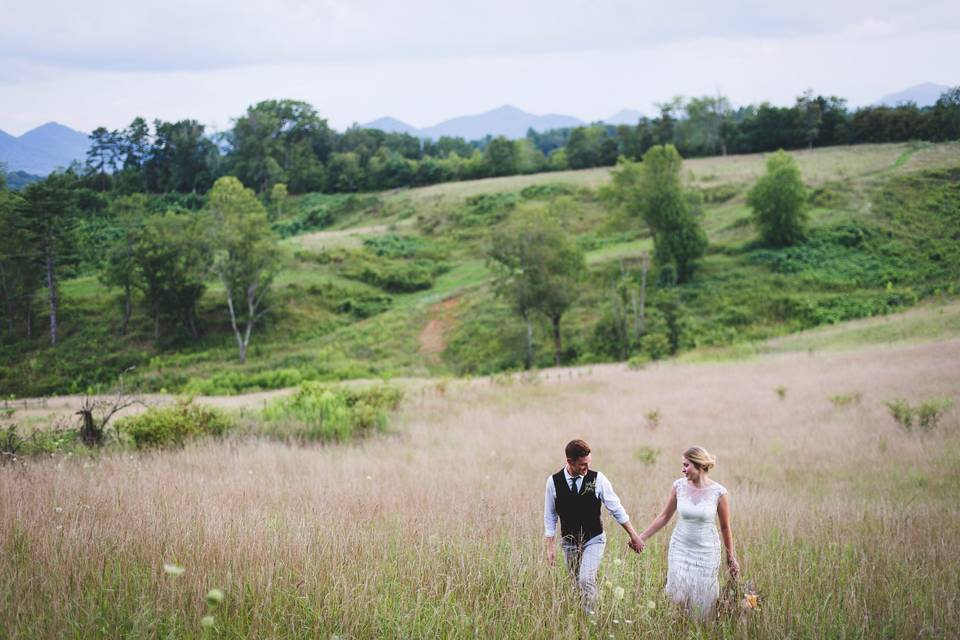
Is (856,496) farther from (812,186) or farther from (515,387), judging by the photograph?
(812,186)

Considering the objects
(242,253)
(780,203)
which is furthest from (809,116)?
(242,253)

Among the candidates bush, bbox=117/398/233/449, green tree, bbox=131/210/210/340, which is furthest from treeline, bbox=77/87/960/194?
bush, bbox=117/398/233/449

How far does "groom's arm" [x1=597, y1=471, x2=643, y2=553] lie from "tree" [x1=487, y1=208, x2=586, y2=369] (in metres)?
38.4

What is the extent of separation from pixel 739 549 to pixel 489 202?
74.7m

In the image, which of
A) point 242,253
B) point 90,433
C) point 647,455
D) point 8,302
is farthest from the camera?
point 242,253

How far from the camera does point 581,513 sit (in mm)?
4953

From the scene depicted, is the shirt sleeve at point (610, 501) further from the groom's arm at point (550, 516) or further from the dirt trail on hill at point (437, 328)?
the dirt trail on hill at point (437, 328)

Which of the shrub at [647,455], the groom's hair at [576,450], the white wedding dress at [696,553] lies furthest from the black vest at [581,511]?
the shrub at [647,455]

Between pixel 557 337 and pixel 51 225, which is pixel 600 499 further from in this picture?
pixel 557 337

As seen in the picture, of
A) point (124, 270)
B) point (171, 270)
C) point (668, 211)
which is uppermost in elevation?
point (668, 211)

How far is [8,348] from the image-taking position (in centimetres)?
2908

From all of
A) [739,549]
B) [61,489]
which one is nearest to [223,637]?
[61,489]

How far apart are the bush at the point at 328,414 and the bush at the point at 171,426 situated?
1.40 m

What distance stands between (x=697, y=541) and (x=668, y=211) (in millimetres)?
49570
